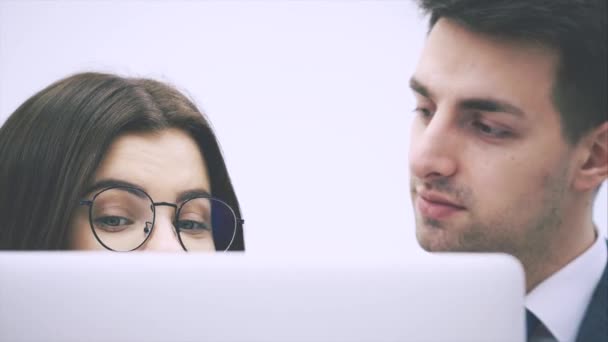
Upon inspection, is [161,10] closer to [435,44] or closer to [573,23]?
[435,44]

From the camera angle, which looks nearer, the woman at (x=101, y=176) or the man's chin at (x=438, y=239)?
the woman at (x=101, y=176)

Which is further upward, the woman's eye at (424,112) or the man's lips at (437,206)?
the woman's eye at (424,112)

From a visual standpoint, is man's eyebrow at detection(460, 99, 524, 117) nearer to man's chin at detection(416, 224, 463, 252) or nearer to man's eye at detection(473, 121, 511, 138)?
man's eye at detection(473, 121, 511, 138)

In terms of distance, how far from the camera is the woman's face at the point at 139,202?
1.20m

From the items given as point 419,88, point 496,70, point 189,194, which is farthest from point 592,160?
point 189,194

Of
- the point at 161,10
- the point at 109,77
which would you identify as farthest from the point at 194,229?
the point at 161,10

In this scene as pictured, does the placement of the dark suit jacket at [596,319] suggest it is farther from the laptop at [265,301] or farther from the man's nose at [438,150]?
the laptop at [265,301]

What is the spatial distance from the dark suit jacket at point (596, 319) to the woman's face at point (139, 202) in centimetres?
80

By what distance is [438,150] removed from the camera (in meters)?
1.31

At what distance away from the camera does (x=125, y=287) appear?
2.10ft

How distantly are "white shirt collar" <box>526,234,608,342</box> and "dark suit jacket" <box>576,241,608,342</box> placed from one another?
1.1 inches

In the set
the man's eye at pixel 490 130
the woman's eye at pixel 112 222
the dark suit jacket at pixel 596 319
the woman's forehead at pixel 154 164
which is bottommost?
the dark suit jacket at pixel 596 319

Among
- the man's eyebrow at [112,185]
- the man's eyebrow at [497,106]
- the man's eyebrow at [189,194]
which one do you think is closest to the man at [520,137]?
the man's eyebrow at [497,106]

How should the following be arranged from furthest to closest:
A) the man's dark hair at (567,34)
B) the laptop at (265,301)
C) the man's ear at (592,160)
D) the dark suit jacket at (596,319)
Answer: the man's ear at (592,160), the man's dark hair at (567,34), the dark suit jacket at (596,319), the laptop at (265,301)
